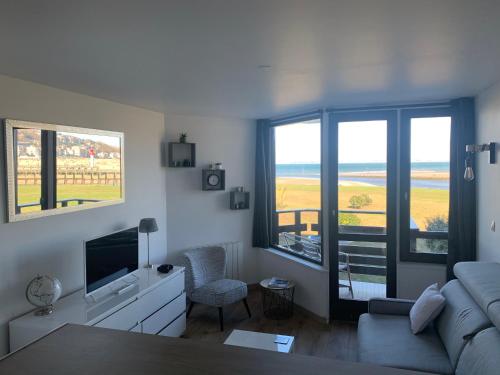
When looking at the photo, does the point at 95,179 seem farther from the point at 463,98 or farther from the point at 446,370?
the point at 463,98

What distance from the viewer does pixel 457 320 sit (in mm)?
2623

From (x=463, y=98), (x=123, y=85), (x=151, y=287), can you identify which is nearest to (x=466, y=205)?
(x=463, y=98)

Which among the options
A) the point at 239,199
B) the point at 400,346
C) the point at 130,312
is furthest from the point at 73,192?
the point at 400,346

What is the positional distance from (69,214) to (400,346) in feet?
9.28

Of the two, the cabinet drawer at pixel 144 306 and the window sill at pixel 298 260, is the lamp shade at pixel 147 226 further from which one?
the window sill at pixel 298 260

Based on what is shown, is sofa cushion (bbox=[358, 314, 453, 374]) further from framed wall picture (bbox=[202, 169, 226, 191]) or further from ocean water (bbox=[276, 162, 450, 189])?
framed wall picture (bbox=[202, 169, 226, 191])

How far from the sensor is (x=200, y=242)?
16.5ft

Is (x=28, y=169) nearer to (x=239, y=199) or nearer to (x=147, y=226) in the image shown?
(x=147, y=226)

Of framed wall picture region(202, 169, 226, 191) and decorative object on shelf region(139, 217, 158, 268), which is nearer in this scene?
decorative object on shelf region(139, 217, 158, 268)

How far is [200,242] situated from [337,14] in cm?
382

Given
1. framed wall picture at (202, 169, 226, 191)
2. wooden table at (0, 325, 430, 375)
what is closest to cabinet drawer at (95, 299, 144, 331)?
framed wall picture at (202, 169, 226, 191)

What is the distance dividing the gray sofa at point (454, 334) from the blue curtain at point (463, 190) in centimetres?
79

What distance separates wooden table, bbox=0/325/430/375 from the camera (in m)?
0.82

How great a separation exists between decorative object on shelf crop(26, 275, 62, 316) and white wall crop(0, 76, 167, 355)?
158mm
